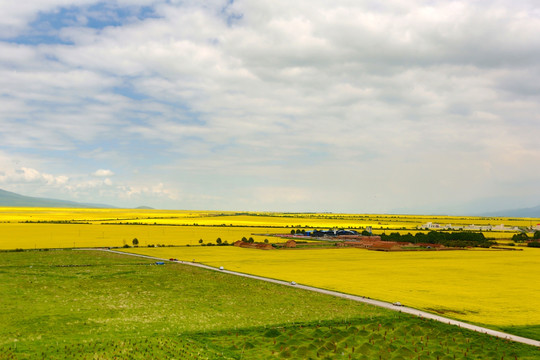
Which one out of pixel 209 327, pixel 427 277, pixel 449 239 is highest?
pixel 449 239

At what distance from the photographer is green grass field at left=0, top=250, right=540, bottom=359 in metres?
25.6

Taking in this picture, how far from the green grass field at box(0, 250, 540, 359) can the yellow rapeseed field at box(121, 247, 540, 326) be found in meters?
6.70

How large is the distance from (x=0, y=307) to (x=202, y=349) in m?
20.1

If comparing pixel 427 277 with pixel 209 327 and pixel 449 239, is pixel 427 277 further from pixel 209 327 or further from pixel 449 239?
pixel 449 239

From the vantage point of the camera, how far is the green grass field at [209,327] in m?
25.6

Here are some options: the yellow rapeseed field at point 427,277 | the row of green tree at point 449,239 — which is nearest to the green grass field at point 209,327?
the yellow rapeseed field at point 427,277

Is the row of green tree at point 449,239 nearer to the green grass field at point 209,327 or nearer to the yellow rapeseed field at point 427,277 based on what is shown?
the yellow rapeseed field at point 427,277

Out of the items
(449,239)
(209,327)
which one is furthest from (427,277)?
(449,239)

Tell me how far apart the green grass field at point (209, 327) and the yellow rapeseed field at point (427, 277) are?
22.0 ft

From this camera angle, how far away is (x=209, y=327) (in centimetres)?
2998

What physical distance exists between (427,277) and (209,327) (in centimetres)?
3787

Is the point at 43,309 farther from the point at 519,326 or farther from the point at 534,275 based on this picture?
the point at 534,275

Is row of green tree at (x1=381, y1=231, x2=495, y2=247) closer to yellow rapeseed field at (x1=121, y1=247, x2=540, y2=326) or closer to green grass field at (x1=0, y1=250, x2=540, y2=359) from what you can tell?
yellow rapeseed field at (x1=121, y1=247, x2=540, y2=326)

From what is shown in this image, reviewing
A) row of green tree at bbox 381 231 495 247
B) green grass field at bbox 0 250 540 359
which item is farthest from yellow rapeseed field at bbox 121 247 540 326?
row of green tree at bbox 381 231 495 247
